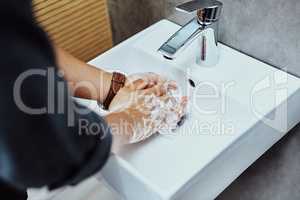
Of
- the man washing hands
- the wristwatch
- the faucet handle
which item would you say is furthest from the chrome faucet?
the man washing hands

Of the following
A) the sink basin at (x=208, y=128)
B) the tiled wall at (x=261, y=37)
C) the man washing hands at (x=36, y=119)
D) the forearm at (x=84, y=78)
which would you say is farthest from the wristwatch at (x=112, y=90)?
the man washing hands at (x=36, y=119)

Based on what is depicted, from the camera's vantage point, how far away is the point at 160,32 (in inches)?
36.7

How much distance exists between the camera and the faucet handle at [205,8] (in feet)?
2.38

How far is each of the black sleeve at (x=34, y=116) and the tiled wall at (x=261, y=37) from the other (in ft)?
1.74

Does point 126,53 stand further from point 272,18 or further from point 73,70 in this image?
point 272,18

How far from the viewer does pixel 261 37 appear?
781 mm

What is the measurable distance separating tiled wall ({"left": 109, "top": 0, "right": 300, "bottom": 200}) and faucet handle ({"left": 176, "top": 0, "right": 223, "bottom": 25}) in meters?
0.06

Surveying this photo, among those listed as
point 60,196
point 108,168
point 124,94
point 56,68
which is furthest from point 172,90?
point 56,68

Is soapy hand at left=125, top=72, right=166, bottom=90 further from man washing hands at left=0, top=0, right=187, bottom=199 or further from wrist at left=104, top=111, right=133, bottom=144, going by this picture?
man washing hands at left=0, top=0, right=187, bottom=199

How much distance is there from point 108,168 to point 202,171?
0.55ft

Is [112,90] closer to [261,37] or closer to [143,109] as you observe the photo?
[143,109]

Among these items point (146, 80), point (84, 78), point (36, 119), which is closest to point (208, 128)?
point (146, 80)

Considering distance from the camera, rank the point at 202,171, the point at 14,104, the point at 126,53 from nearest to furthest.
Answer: the point at 14,104
the point at 202,171
the point at 126,53

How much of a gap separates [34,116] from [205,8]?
0.52 m
